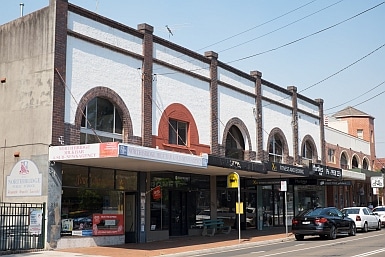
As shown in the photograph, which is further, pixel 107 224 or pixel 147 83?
pixel 147 83

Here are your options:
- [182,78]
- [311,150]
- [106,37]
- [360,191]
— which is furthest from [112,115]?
[360,191]

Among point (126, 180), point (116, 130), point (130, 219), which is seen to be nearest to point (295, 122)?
point (126, 180)

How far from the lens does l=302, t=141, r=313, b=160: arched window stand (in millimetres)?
39875

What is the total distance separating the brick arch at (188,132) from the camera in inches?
990

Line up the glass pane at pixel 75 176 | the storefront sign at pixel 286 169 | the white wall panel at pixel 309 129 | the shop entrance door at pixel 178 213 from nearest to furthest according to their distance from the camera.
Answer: the glass pane at pixel 75 176 < the shop entrance door at pixel 178 213 < the storefront sign at pixel 286 169 < the white wall panel at pixel 309 129

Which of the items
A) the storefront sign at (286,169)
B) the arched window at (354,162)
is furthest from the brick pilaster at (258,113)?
the arched window at (354,162)

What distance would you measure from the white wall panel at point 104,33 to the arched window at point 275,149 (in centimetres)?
1358

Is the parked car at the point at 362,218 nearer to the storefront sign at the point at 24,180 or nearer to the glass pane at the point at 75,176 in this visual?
the glass pane at the point at 75,176

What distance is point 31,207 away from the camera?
1959cm

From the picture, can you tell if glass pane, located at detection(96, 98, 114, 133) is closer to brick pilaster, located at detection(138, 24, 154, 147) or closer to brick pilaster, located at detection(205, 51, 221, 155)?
brick pilaster, located at detection(138, 24, 154, 147)

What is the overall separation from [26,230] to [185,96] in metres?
10.8

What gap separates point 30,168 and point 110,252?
441 cm

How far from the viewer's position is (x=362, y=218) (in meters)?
30.1

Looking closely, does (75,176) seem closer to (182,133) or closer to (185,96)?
(182,133)
